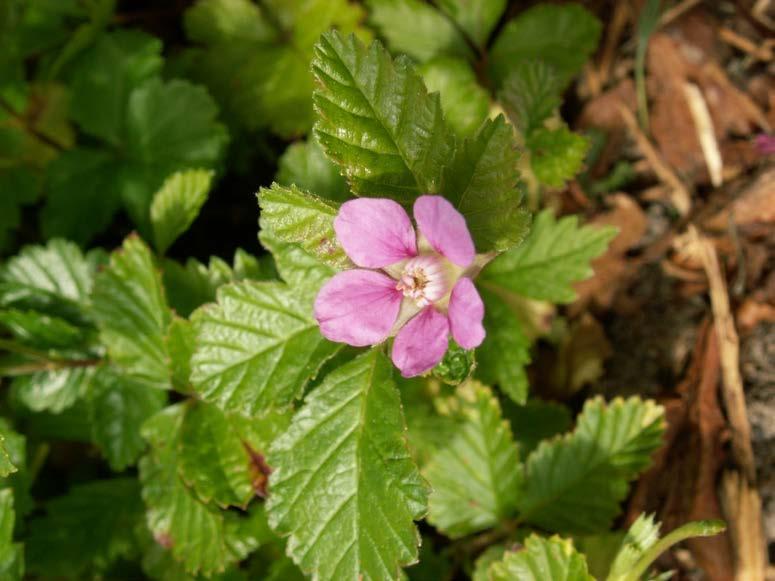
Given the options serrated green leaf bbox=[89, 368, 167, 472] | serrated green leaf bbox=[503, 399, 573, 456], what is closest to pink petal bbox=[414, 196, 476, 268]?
serrated green leaf bbox=[503, 399, 573, 456]

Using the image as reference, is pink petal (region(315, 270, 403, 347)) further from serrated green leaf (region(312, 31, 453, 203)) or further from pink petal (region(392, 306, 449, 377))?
serrated green leaf (region(312, 31, 453, 203))

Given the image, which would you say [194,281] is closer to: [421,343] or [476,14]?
[421,343]

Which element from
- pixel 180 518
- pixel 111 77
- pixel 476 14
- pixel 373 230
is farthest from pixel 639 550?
pixel 111 77

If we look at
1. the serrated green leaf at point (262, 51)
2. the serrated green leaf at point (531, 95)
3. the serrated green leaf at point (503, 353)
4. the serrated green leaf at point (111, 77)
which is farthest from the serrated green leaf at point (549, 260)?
the serrated green leaf at point (111, 77)

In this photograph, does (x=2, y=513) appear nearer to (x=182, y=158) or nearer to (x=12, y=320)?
(x=12, y=320)

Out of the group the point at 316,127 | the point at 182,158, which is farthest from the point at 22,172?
the point at 316,127

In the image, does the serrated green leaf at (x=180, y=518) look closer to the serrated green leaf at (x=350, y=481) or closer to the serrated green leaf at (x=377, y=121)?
the serrated green leaf at (x=350, y=481)
